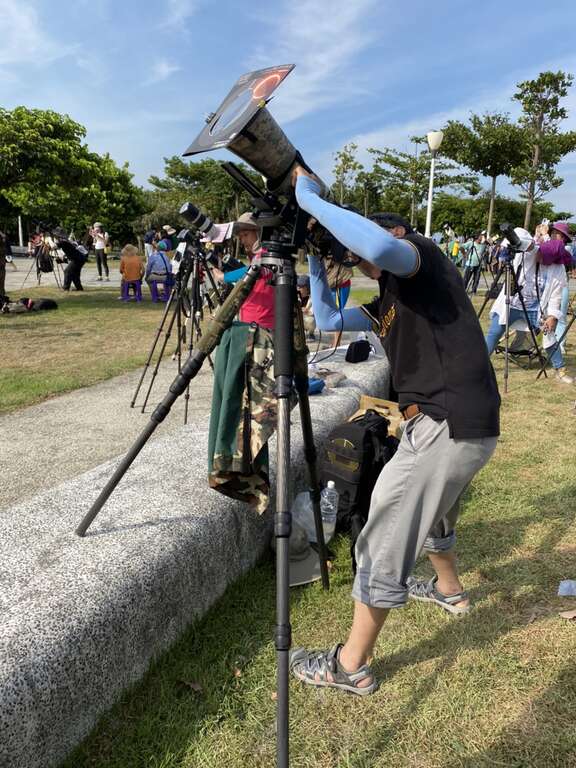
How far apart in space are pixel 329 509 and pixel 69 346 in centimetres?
715

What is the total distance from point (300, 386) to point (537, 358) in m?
7.78

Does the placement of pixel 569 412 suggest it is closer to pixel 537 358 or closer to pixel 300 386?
pixel 537 358

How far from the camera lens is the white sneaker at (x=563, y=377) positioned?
24.2 ft

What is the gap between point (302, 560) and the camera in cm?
301

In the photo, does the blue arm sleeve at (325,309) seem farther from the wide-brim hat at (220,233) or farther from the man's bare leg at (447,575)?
the wide-brim hat at (220,233)

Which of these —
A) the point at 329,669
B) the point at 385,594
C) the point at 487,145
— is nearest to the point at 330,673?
the point at 329,669

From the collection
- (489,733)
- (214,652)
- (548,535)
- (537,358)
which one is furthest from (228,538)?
(537,358)

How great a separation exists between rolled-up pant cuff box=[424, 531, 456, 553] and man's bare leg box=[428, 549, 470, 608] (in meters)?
0.07

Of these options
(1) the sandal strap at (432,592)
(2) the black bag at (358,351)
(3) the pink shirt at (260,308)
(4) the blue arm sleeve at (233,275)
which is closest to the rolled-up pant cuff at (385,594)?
(1) the sandal strap at (432,592)

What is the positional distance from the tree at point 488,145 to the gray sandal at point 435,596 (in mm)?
26612

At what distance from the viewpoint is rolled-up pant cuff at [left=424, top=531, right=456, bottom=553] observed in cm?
252

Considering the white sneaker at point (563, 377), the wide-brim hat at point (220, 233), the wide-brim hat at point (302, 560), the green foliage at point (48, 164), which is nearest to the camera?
the wide-brim hat at point (302, 560)

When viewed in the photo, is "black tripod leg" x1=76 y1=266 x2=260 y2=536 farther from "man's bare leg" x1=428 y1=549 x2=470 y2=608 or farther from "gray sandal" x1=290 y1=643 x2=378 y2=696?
"man's bare leg" x1=428 y1=549 x2=470 y2=608

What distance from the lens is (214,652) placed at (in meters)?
2.32
